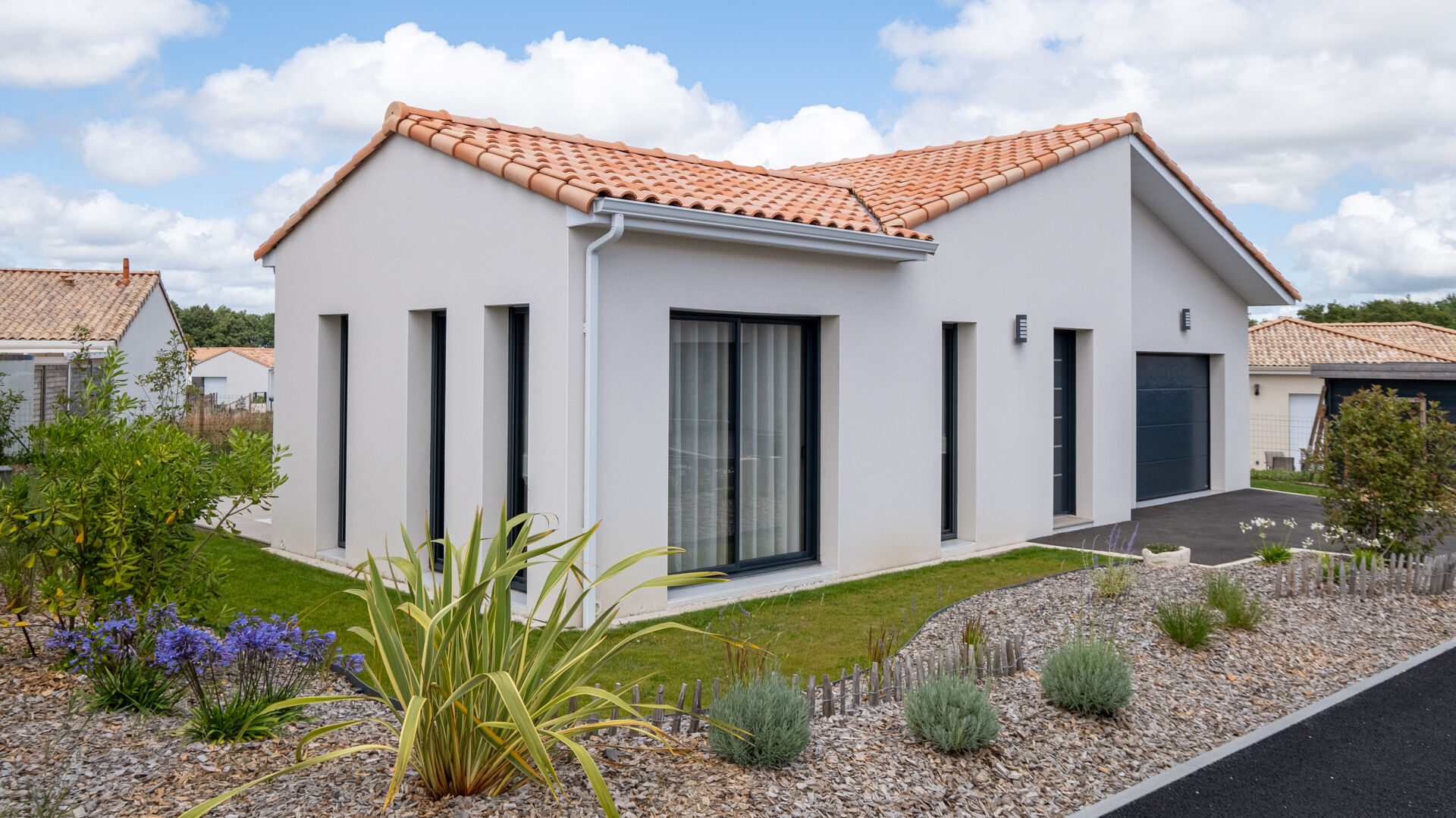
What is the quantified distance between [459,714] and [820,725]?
196cm

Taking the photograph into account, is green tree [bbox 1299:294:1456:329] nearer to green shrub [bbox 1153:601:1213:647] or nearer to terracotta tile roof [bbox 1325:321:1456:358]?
terracotta tile roof [bbox 1325:321:1456:358]

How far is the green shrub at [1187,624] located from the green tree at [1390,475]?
3593 millimetres

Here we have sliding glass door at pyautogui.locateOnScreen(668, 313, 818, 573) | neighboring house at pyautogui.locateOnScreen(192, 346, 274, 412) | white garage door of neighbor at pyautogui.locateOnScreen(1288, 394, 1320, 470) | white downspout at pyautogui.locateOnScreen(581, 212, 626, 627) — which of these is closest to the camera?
white downspout at pyautogui.locateOnScreen(581, 212, 626, 627)

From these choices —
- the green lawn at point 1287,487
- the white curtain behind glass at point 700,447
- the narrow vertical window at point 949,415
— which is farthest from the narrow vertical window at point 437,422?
the green lawn at point 1287,487

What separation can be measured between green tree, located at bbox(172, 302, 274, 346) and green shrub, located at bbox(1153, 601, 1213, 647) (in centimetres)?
7663

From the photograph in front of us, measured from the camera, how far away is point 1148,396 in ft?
49.6

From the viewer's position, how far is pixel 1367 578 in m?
8.89

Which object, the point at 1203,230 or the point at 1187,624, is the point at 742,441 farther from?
the point at 1203,230

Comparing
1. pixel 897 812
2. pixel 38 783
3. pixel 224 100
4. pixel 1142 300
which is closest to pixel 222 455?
pixel 38 783

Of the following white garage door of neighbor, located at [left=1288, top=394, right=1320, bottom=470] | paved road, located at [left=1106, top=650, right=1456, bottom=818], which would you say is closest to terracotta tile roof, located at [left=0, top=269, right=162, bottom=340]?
paved road, located at [left=1106, top=650, right=1456, bottom=818]

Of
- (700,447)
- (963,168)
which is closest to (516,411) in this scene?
(700,447)

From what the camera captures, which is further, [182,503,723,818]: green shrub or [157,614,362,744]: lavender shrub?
[157,614,362,744]: lavender shrub

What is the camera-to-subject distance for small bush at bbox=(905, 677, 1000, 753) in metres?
4.91

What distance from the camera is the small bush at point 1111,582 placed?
26.6ft
